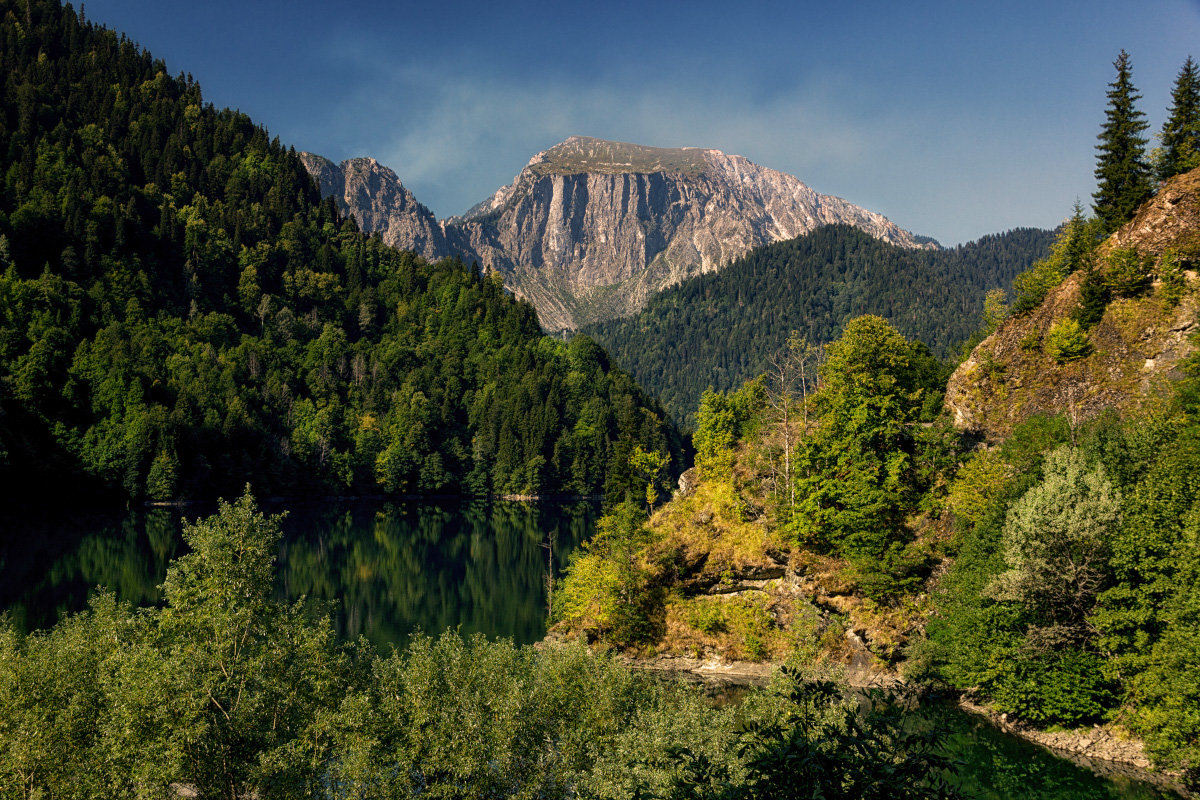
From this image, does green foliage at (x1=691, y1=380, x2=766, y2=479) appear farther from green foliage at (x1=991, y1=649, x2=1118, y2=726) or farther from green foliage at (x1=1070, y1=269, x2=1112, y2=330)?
green foliage at (x1=991, y1=649, x2=1118, y2=726)

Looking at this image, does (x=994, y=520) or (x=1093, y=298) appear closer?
(x=994, y=520)

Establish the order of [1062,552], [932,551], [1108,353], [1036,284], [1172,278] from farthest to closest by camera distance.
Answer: [1036,284] < [932,551] < [1108,353] < [1172,278] < [1062,552]

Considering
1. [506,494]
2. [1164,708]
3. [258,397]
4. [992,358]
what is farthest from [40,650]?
[506,494]

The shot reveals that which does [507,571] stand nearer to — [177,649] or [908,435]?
[908,435]

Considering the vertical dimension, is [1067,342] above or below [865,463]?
above

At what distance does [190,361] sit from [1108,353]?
487ft

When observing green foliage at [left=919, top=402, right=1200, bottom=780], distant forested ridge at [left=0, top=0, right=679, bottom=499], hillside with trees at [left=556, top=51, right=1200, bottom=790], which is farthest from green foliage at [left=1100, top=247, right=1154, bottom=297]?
distant forested ridge at [left=0, top=0, right=679, bottom=499]

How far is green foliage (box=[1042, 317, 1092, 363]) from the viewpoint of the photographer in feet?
153

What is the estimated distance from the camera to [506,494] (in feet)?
582

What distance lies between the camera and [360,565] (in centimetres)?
8894

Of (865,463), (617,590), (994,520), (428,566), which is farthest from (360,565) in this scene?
(994,520)

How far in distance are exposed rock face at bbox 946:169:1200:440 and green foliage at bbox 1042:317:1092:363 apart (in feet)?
1.32

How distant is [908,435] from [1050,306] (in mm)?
12839

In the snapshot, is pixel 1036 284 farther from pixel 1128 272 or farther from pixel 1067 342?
pixel 1067 342
